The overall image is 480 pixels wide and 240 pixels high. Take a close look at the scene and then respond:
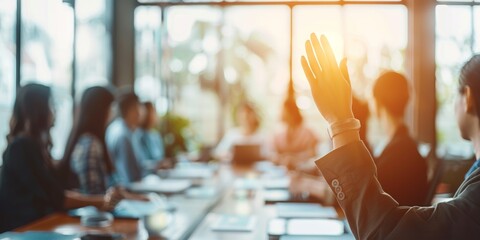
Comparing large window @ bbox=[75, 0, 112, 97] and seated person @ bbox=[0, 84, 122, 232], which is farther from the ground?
large window @ bbox=[75, 0, 112, 97]

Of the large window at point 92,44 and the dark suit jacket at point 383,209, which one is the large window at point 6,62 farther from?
the dark suit jacket at point 383,209

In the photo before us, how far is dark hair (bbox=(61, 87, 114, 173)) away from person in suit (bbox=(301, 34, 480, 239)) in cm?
253

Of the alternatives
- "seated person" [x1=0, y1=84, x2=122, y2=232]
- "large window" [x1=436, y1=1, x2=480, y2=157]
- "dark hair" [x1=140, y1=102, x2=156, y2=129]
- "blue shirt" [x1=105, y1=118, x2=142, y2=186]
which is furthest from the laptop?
"seated person" [x1=0, y1=84, x2=122, y2=232]

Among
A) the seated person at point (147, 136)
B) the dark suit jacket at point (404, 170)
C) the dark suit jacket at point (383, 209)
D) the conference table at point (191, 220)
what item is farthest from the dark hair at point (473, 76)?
the seated person at point (147, 136)

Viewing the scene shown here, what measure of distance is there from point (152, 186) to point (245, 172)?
1.38m

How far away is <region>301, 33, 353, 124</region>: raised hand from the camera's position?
3.96ft

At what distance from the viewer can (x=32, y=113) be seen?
3059 millimetres

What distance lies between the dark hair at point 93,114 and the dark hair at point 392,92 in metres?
1.74

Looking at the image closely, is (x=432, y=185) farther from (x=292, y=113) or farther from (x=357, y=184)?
(x=292, y=113)

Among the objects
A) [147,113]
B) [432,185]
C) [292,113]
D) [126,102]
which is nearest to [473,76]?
[432,185]

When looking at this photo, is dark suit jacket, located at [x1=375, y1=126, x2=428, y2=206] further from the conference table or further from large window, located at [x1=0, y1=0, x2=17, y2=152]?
large window, located at [x1=0, y1=0, x2=17, y2=152]

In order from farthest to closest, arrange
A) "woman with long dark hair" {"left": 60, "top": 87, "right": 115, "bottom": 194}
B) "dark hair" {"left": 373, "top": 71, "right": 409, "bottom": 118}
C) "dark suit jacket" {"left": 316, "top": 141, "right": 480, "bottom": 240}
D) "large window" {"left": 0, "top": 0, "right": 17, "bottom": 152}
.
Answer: "large window" {"left": 0, "top": 0, "right": 17, "bottom": 152}, "woman with long dark hair" {"left": 60, "top": 87, "right": 115, "bottom": 194}, "dark hair" {"left": 373, "top": 71, "right": 409, "bottom": 118}, "dark suit jacket" {"left": 316, "top": 141, "right": 480, "bottom": 240}

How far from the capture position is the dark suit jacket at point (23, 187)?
290cm

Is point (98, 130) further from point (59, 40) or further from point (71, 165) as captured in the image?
point (59, 40)
